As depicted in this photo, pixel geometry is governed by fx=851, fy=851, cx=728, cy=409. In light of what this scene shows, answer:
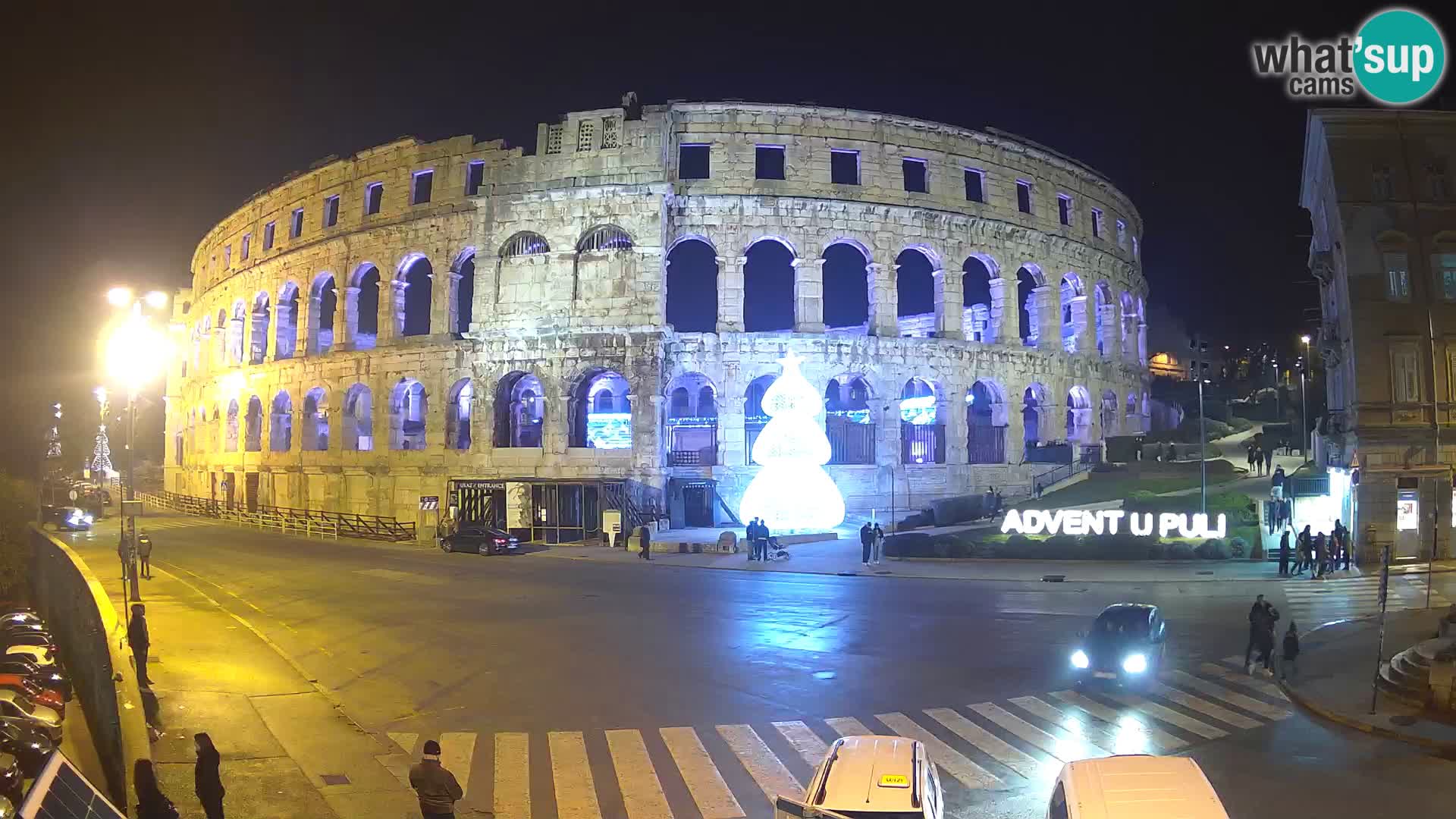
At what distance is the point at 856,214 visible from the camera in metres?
41.7

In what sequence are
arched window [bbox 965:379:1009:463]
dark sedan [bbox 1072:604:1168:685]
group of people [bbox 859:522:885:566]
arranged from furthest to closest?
arched window [bbox 965:379:1009:463] → group of people [bbox 859:522:885:566] → dark sedan [bbox 1072:604:1168:685]

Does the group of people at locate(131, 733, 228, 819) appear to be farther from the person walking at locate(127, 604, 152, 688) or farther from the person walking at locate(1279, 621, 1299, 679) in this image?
the person walking at locate(1279, 621, 1299, 679)

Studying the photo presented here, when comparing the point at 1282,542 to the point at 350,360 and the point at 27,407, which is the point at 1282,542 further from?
the point at 27,407

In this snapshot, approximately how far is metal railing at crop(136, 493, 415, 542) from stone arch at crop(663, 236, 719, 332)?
2425cm

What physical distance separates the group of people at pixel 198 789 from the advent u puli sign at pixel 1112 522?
88.1 ft

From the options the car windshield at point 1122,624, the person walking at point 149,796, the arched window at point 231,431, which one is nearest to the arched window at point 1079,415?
the car windshield at point 1122,624

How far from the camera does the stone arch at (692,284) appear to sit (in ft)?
197

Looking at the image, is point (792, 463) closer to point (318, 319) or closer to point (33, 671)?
point (33, 671)

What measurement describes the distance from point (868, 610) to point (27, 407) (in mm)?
59323

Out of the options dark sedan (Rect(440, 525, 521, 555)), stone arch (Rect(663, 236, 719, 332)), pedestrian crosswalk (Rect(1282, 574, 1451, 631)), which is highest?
stone arch (Rect(663, 236, 719, 332))

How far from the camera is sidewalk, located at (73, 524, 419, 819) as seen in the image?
30.7 feet

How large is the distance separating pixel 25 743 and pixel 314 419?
130 feet

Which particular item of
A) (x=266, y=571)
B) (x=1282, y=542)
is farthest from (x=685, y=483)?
(x=1282, y=542)

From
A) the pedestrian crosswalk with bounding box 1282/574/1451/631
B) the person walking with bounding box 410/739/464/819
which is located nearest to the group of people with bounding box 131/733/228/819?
the person walking with bounding box 410/739/464/819
